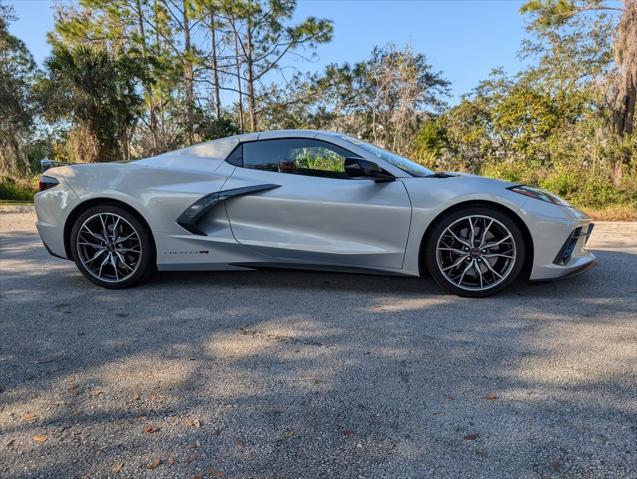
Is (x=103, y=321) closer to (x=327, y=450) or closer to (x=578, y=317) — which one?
(x=327, y=450)

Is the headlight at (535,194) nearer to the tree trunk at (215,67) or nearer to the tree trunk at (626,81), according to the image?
the tree trunk at (626,81)

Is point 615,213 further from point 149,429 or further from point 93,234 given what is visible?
point 149,429

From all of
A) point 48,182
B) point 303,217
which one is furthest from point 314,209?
point 48,182

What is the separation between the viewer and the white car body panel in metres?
3.36

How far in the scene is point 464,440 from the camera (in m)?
1.64

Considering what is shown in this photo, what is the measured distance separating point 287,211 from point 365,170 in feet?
2.26

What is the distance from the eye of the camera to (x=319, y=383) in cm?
→ 209

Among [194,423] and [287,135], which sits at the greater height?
[287,135]

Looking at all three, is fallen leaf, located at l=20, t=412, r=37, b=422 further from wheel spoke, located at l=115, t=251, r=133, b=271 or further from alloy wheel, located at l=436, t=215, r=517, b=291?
alloy wheel, located at l=436, t=215, r=517, b=291

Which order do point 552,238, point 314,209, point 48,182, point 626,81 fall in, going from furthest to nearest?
point 626,81 → point 48,182 → point 314,209 → point 552,238

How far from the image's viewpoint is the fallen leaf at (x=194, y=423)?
5.70 feet

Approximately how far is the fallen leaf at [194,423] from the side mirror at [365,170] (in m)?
2.13

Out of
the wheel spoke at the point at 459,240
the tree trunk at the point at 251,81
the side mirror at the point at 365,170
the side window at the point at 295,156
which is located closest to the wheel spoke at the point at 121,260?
the side window at the point at 295,156

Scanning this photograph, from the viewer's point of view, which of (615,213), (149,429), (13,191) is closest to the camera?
(149,429)
